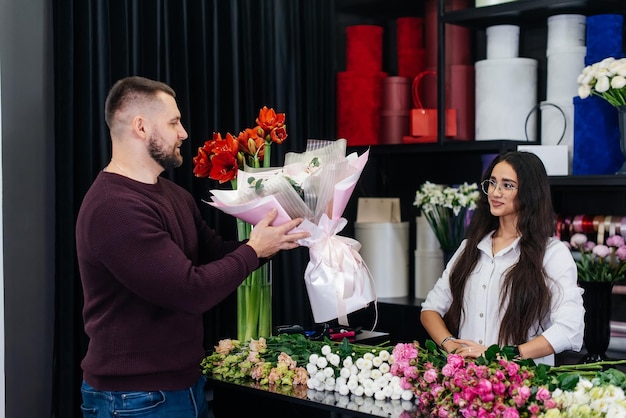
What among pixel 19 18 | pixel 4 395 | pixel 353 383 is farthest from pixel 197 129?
pixel 353 383

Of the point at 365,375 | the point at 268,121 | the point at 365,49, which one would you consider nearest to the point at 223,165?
the point at 268,121

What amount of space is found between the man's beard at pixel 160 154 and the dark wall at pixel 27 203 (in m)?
0.71

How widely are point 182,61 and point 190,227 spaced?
1.10 meters

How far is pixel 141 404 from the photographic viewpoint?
210 centimetres

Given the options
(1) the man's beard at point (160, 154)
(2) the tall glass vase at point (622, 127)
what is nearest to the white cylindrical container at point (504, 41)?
(2) the tall glass vase at point (622, 127)

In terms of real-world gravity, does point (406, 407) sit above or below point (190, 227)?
below

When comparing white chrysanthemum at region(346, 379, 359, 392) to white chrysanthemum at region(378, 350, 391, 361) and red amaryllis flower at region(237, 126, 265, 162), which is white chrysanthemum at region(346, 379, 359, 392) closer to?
white chrysanthemum at region(378, 350, 391, 361)

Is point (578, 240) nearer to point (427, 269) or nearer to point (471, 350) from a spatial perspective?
point (427, 269)

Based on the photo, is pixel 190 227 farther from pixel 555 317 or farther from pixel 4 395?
pixel 555 317

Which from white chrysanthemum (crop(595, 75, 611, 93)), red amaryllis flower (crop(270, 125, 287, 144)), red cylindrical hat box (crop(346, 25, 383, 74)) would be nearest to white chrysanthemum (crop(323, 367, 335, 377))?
red amaryllis flower (crop(270, 125, 287, 144))

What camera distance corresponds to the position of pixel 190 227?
232 centimetres

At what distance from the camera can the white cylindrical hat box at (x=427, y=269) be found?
370 cm

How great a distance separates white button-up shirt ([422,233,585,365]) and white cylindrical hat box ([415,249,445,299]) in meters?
0.99

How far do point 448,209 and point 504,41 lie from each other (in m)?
0.75
